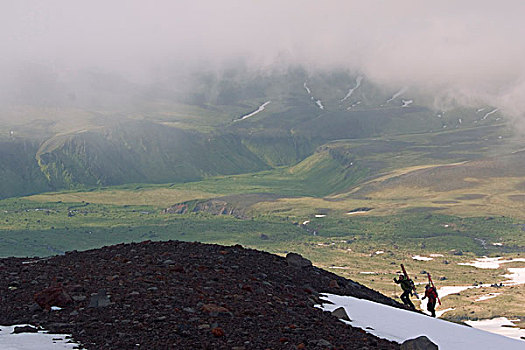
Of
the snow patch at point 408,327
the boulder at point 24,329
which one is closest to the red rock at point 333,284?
the snow patch at point 408,327

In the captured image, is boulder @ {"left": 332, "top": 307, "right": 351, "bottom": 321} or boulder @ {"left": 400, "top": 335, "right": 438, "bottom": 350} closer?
boulder @ {"left": 400, "top": 335, "right": 438, "bottom": 350}

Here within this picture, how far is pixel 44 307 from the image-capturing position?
23.3 meters

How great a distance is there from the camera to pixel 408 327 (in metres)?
30.0

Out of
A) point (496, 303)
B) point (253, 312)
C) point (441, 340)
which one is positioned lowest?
point (496, 303)

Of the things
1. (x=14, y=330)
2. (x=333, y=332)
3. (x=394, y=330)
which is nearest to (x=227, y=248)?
(x=394, y=330)

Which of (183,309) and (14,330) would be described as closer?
(14,330)

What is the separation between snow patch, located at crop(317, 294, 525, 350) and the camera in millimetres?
28297

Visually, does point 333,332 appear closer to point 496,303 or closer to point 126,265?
point 126,265

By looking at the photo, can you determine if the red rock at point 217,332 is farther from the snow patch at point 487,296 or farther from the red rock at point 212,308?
the snow patch at point 487,296

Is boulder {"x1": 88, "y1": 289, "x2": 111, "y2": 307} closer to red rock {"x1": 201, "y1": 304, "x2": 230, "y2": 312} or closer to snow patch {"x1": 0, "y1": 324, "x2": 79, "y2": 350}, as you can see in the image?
snow patch {"x1": 0, "y1": 324, "x2": 79, "y2": 350}

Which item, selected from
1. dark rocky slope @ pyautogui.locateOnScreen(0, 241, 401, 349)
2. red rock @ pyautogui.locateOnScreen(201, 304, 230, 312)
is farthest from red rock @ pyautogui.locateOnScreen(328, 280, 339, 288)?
red rock @ pyautogui.locateOnScreen(201, 304, 230, 312)

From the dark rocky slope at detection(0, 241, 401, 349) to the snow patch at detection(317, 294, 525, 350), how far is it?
168 centimetres

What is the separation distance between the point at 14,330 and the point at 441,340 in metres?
17.2

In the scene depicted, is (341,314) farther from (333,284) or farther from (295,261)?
(295,261)
